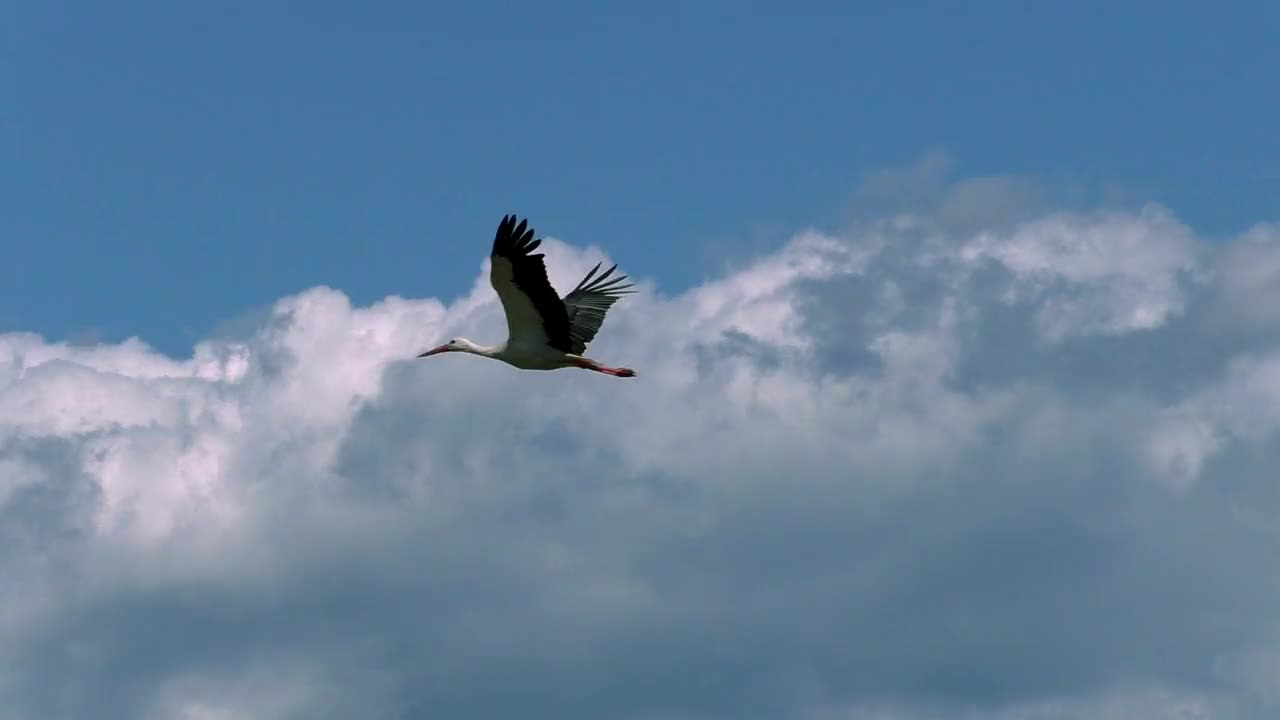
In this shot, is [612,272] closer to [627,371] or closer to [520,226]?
[627,371]

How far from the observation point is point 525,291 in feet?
182

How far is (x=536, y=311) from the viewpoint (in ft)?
185

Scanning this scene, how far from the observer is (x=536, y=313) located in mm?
56469

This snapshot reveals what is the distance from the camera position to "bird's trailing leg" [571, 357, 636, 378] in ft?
191

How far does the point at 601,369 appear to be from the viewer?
58.8 metres

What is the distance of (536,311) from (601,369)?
305 centimetres

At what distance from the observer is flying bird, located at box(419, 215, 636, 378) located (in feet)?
178

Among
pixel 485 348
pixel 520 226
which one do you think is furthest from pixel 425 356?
pixel 520 226

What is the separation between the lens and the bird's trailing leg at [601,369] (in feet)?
191

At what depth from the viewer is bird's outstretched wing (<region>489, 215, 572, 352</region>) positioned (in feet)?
177

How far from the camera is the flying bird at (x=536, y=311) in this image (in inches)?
2137

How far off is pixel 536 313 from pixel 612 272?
5119 millimetres

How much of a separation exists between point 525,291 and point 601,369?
3975 millimetres

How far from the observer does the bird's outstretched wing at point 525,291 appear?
54094 millimetres
